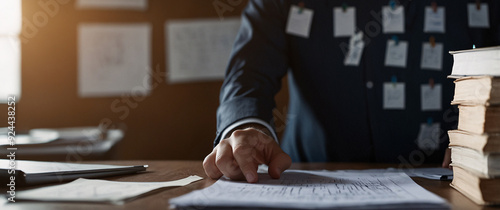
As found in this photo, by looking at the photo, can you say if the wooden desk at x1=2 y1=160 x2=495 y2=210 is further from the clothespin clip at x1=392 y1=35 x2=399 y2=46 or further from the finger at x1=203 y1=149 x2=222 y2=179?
the clothespin clip at x1=392 y1=35 x2=399 y2=46

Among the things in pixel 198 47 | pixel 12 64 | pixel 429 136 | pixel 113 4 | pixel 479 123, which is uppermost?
pixel 113 4

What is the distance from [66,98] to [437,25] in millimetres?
2776

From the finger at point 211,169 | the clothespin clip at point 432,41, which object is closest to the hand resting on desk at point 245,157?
the finger at point 211,169

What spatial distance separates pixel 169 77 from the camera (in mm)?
3273

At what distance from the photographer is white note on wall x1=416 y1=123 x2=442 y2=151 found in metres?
1.34

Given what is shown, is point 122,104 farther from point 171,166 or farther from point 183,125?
point 171,166

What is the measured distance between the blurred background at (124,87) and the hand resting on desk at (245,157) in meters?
2.48

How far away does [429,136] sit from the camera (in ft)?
4.44

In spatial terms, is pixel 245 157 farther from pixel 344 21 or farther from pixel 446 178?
pixel 344 21

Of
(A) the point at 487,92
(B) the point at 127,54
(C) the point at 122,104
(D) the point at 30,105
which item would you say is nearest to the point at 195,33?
A: (B) the point at 127,54

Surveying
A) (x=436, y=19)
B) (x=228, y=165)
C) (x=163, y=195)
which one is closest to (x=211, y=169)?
(x=228, y=165)

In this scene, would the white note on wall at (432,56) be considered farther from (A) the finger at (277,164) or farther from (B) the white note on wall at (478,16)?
(A) the finger at (277,164)

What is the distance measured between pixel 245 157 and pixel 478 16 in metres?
1.05

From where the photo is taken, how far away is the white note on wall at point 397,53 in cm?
137
